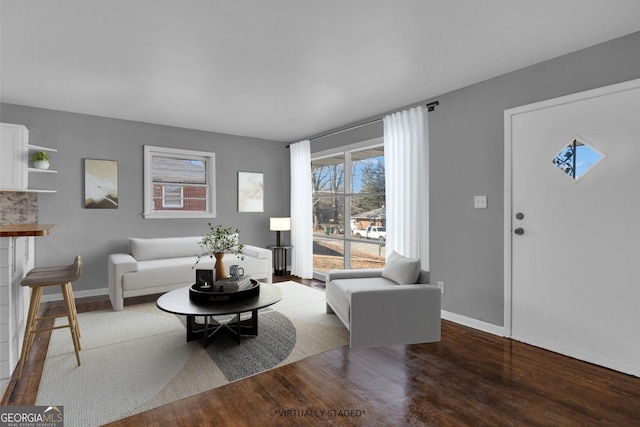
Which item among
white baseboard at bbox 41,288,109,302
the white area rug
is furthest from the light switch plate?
white baseboard at bbox 41,288,109,302

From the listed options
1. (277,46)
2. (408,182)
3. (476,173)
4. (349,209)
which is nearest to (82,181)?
(277,46)

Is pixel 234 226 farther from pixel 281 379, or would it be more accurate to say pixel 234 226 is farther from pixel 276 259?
pixel 281 379

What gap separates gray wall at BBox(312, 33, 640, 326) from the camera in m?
2.87

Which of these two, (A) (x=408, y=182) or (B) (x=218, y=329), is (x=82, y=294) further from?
(A) (x=408, y=182)

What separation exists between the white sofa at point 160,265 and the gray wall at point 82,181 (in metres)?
0.30

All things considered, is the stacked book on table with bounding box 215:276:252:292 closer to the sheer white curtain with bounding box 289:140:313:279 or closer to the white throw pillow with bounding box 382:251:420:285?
the white throw pillow with bounding box 382:251:420:285

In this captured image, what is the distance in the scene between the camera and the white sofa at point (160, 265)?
3947mm

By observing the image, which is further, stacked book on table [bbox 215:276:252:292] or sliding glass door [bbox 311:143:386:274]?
sliding glass door [bbox 311:143:386:274]

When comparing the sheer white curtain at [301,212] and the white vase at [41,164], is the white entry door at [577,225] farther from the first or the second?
the white vase at [41,164]

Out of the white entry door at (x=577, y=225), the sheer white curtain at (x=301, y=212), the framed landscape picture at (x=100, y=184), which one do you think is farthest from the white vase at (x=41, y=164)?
the white entry door at (x=577, y=225)

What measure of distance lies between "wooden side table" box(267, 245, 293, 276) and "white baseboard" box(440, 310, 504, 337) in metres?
3.05

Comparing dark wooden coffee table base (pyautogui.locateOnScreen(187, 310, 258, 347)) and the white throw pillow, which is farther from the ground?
the white throw pillow

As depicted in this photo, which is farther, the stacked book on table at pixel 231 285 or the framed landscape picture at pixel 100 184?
the framed landscape picture at pixel 100 184

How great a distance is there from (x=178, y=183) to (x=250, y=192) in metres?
1.21
